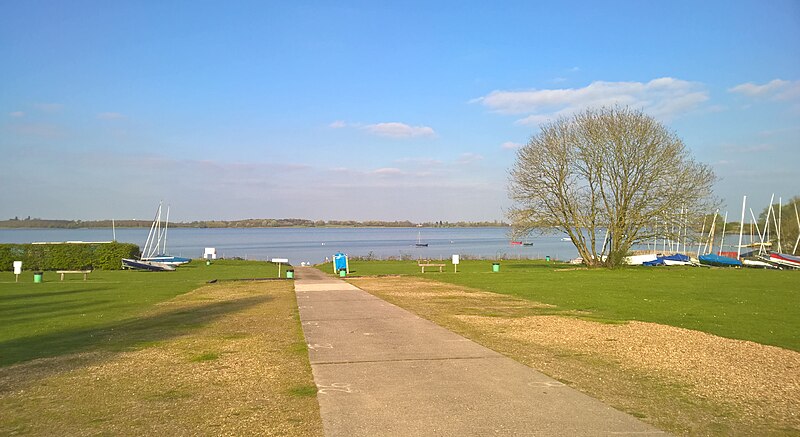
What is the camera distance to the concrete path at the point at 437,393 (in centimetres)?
556

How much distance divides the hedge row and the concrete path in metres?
38.3

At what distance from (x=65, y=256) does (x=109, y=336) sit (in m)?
36.5

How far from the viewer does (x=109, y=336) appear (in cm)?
1171

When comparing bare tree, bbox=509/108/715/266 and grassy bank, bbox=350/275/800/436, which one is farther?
bare tree, bbox=509/108/715/266

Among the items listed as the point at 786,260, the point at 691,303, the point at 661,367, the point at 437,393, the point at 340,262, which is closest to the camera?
the point at 437,393

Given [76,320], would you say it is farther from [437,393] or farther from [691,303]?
[691,303]

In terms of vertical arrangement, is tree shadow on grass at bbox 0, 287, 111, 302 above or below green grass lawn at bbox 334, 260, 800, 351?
above

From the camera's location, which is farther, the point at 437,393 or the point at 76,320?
the point at 76,320

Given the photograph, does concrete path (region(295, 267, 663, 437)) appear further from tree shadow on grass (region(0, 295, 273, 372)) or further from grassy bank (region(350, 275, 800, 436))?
tree shadow on grass (region(0, 295, 273, 372))

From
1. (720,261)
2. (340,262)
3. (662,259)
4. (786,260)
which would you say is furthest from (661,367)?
(720,261)

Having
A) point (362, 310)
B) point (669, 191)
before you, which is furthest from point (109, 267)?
point (669, 191)

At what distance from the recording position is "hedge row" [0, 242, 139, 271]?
138 feet

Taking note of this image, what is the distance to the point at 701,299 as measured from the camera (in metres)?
18.6

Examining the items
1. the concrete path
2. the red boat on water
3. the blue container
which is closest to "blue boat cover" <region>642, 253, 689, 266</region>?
the red boat on water
